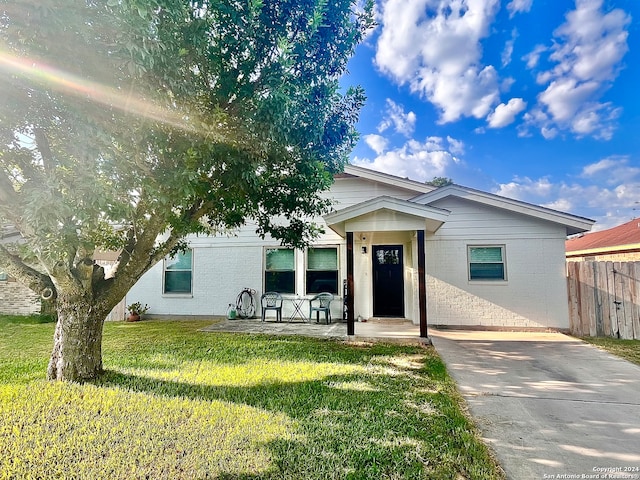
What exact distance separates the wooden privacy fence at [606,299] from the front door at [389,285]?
4391 millimetres

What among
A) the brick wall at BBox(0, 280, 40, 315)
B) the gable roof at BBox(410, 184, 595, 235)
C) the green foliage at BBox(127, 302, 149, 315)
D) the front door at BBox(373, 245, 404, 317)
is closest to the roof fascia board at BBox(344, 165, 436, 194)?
the gable roof at BBox(410, 184, 595, 235)

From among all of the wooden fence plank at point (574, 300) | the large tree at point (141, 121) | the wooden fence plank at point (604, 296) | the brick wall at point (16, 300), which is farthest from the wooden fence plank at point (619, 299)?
the brick wall at point (16, 300)

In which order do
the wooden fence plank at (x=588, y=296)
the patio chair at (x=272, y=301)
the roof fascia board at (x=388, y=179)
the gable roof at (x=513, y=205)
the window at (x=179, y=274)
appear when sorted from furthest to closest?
the window at (x=179, y=274) → the patio chair at (x=272, y=301) → the roof fascia board at (x=388, y=179) → the gable roof at (x=513, y=205) → the wooden fence plank at (x=588, y=296)

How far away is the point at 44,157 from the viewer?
13.9 ft

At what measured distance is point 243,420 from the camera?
3.27 m

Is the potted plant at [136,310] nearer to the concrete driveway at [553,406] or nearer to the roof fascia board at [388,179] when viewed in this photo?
the roof fascia board at [388,179]

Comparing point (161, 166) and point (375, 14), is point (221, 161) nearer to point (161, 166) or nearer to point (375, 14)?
point (161, 166)

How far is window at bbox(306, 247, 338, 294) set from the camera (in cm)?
1014

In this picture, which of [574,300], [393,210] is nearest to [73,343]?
[393,210]

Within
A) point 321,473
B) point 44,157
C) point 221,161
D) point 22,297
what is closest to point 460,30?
point 221,161

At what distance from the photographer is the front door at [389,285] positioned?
9727 millimetres

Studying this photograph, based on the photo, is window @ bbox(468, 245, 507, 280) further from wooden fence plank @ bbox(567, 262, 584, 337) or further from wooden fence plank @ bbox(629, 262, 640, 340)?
wooden fence plank @ bbox(629, 262, 640, 340)

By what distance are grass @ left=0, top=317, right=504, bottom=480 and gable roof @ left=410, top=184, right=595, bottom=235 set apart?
189 inches

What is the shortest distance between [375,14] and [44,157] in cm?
575
